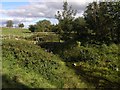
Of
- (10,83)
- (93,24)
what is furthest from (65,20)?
(10,83)

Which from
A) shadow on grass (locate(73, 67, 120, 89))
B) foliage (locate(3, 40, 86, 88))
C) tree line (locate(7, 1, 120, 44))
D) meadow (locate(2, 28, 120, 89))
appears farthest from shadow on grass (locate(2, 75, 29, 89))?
tree line (locate(7, 1, 120, 44))

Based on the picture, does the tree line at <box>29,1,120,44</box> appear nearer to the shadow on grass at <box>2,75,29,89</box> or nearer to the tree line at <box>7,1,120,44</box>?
the tree line at <box>7,1,120,44</box>

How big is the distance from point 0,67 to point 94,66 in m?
10.8

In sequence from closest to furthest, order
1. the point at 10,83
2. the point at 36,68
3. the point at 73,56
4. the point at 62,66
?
the point at 10,83 < the point at 36,68 < the point at 62,66 < the point at 73,56

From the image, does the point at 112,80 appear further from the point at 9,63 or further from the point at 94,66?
the point at 9,63

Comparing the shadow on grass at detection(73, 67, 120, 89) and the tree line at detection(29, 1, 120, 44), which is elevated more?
the tree line at detection(29, 1, 120, 44)

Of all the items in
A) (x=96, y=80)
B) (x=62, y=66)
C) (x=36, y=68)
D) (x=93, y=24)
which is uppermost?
(x=93, y=24)

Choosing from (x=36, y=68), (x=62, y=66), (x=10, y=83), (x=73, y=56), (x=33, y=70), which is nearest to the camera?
(x=10, y=83)

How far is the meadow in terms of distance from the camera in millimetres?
24344

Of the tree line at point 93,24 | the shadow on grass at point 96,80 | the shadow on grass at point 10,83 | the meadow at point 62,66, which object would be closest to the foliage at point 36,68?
the meadow at point 62,66

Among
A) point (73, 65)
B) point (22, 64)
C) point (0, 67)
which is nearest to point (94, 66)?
point (73, 65)

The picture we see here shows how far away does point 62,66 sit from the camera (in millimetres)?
29953

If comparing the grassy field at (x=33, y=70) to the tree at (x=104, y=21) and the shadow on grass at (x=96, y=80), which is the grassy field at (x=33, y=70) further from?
the tree at (x=104, y=21)

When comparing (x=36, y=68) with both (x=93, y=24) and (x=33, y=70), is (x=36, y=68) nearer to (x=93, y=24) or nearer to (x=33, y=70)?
(x=33, y=70)
